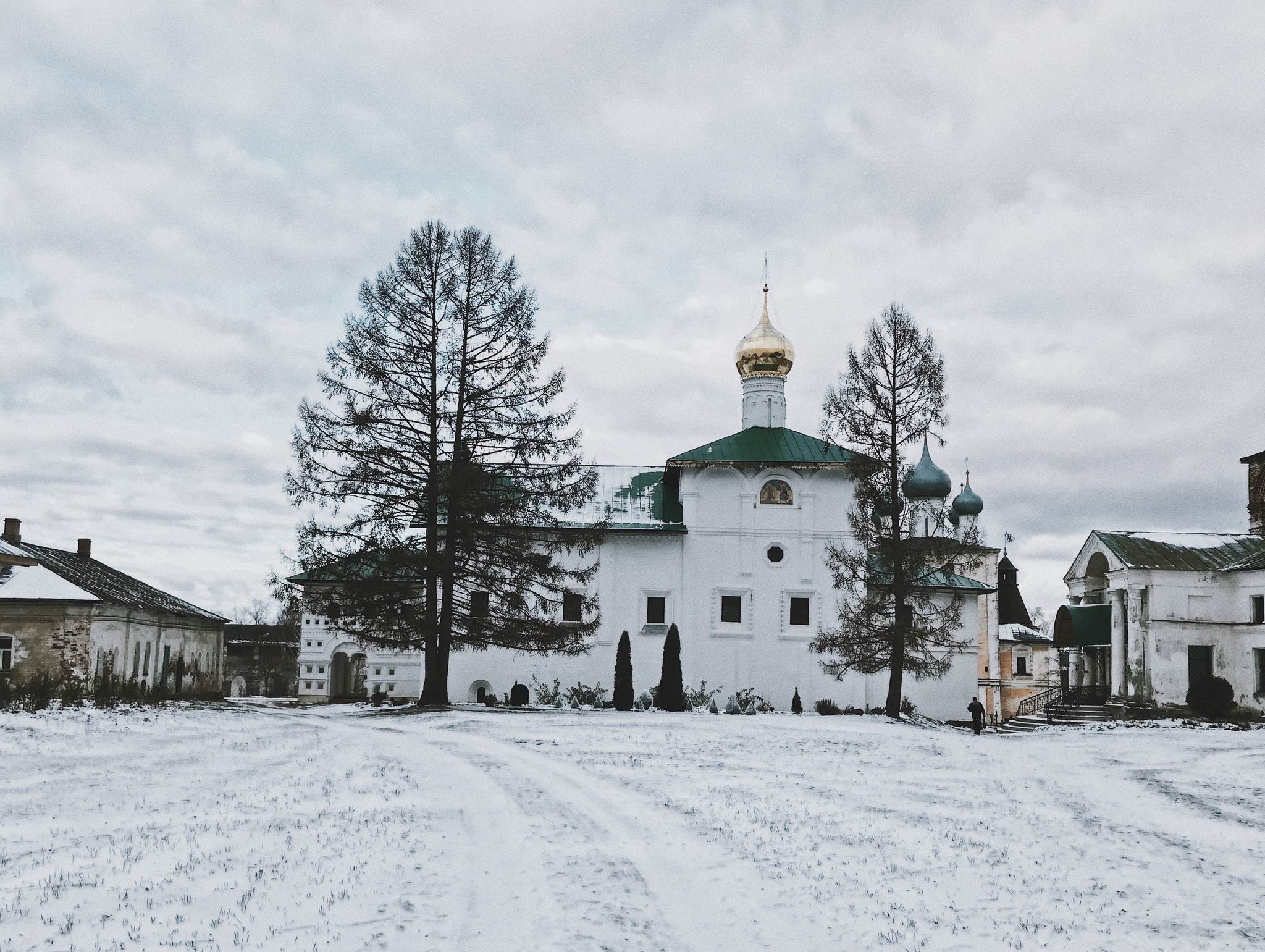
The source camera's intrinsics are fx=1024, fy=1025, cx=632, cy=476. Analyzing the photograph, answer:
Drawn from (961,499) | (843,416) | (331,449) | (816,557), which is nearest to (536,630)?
(331,449)

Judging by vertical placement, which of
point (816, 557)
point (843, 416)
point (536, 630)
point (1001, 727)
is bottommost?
point (1001, 727)

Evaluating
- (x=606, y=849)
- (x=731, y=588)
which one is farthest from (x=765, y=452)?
(x=606, y=849)

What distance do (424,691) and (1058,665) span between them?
32973 mm

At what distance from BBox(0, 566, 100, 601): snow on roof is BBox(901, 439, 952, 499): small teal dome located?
32.9 m

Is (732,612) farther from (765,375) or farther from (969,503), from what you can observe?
(969,503)

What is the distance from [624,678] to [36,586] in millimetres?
16307

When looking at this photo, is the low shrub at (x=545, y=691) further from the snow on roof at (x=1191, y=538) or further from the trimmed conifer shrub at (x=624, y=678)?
the snow on roof at (x=1191, y=538)

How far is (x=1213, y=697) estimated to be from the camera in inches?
1129

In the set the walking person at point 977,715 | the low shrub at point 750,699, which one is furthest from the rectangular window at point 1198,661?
the low shrub at point 750,699

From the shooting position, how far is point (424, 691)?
24.8 m

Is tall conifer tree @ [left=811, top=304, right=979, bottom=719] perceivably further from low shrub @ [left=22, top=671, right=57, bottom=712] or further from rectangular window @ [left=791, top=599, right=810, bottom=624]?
low shrub @ [left=22, top=671, right=57, bottom=712]

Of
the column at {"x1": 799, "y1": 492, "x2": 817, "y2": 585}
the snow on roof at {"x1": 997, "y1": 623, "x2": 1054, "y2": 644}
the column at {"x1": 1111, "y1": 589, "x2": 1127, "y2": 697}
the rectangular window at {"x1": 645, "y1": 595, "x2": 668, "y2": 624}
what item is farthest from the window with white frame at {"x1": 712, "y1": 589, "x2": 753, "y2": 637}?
the snow on roof at {"x1": 997, "y1": 623, "x2": 1054, "y2": 644}

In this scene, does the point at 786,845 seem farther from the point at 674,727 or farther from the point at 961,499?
the point at 961,499

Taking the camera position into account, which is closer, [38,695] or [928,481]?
[38,695]
